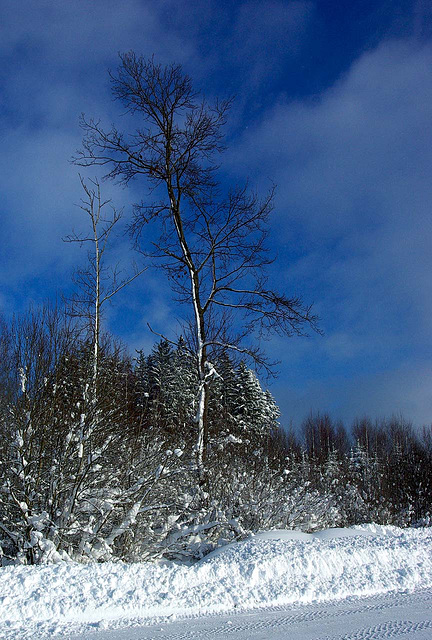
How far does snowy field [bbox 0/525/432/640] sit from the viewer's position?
511cm

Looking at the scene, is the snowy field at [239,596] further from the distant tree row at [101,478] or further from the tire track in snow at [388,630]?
the distant tree row at [101,478]

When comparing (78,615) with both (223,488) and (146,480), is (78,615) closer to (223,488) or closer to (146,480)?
(146,480)

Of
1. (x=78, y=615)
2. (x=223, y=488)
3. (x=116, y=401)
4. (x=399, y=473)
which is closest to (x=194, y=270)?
(x=116, y=401)

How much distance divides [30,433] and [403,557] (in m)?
6.04

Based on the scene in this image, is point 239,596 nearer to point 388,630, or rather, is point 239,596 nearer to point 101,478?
point 388,630

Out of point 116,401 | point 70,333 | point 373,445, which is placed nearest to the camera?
point 70,333

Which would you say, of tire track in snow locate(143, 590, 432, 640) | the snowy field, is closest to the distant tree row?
the snowy field

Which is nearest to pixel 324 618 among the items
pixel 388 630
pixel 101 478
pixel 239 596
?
pixel 388 630

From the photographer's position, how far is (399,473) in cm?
2500

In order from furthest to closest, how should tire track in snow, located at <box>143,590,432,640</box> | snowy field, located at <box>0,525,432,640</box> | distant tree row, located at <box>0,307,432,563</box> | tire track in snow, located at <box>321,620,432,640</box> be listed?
distant tree row, located at <box>0,307,432,563</box> < snowy field, located at <box>0,525,432,640</box> < tire track in snow, located at <box>143,590,432,640</box> < tire track in snow, located at <box>321,620,432,640</box>

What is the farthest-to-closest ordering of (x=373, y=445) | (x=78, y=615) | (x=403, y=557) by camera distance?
(x=373, y=445) < (x=403, y=557) < (x=78, y=615)

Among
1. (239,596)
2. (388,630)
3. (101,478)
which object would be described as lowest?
(388,630)

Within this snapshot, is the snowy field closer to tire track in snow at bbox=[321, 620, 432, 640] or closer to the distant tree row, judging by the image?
tire track in snow at bbox=[321, 620, 432, 640]

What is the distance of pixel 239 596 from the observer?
6.34m
